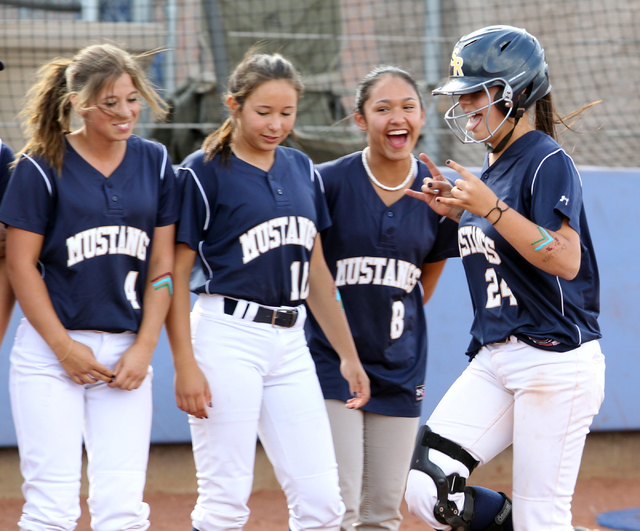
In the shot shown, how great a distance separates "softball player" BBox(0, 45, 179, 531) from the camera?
2496 millimetres

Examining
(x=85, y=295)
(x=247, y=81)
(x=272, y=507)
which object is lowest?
(x=272, y=507)

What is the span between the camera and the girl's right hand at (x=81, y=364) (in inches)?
98.7

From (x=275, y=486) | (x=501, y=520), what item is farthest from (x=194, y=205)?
(x=275, y=486)

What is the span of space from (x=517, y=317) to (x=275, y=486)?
248 centimetres

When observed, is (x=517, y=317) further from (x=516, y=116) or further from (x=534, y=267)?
(x=516, y=116)

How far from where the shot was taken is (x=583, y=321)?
2.57m

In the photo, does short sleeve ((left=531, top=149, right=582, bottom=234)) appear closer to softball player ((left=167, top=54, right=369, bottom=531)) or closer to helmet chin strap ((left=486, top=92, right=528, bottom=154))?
helmet chin strap ((left=486, top=92, right=528, bottom=154))

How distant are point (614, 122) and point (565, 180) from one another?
16.9 feet

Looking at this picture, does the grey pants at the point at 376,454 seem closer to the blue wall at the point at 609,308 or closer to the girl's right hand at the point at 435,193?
the girl's right hand at the point at 435,193

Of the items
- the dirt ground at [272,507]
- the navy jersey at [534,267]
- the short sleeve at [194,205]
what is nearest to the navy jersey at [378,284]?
the navy jersey at [534,267]

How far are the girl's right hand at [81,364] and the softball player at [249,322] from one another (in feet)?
0.94

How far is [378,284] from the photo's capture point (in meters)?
3.01

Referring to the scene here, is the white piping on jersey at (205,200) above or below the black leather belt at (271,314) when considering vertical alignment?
above

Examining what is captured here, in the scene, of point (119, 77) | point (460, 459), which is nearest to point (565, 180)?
point (460, 459)
